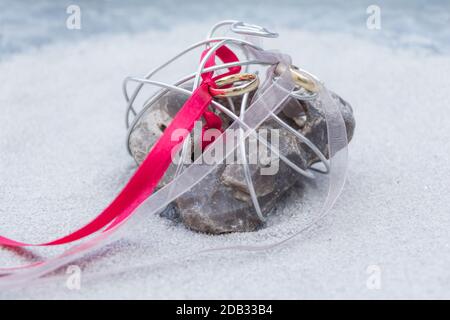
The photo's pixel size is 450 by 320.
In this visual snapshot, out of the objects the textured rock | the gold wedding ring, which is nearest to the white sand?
the textured rock

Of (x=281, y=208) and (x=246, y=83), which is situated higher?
(x=246, y=83)

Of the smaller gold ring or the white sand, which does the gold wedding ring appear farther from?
the white sand

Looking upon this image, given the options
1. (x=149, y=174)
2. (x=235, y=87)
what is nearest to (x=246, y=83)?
(x=235, y=87)

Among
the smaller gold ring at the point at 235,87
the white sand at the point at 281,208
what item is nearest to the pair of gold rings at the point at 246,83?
the smaller gold ring at the point at 235,87

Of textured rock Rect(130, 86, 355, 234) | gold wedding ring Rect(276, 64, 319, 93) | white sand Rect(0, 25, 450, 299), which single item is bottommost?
white sand Rect(0, 25, 450, 299)

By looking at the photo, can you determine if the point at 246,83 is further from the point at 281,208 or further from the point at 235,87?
the point at 281,208
